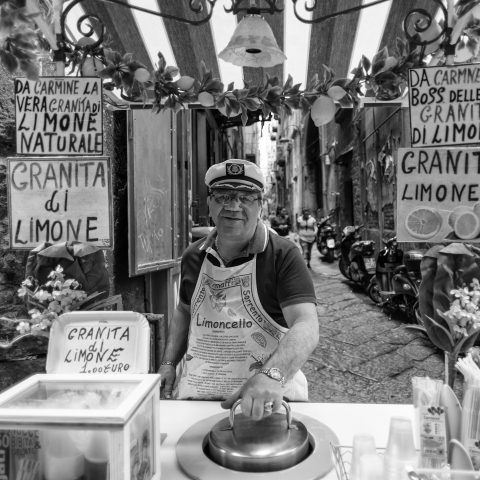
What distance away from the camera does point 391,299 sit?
19.7 ft

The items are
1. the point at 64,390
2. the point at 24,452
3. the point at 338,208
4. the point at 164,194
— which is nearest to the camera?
the point at 24,452

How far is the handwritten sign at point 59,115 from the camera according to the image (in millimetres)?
1663

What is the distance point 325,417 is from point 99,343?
0.78 metres

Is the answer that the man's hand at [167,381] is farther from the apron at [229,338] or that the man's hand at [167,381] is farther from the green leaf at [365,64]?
the green leaf at [365,64]

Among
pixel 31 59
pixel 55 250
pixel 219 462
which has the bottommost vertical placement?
pixel 219 462

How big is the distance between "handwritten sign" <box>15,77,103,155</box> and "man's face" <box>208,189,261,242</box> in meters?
0.55

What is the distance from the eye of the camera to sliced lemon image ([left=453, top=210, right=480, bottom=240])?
149 centimetres

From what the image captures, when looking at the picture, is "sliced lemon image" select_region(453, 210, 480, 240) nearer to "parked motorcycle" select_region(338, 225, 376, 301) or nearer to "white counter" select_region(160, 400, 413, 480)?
"white counter" select_region(160, 400, 413, 480)

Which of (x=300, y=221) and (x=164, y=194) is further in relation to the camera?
(x=300, y=221)

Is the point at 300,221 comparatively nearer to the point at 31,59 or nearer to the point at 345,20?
the point at 345,20

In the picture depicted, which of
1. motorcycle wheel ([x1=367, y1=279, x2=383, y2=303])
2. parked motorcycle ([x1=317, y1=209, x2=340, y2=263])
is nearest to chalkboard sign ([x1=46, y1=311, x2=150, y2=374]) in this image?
motorcycle wheel ([x1=367, y1=279, x2=383, y2=303])

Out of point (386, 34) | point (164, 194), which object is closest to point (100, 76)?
point (386, 34)

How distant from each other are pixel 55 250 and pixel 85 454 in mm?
819

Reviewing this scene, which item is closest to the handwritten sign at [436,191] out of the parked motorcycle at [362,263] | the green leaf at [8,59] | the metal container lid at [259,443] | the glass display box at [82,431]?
the metal container lid at [259,443]
